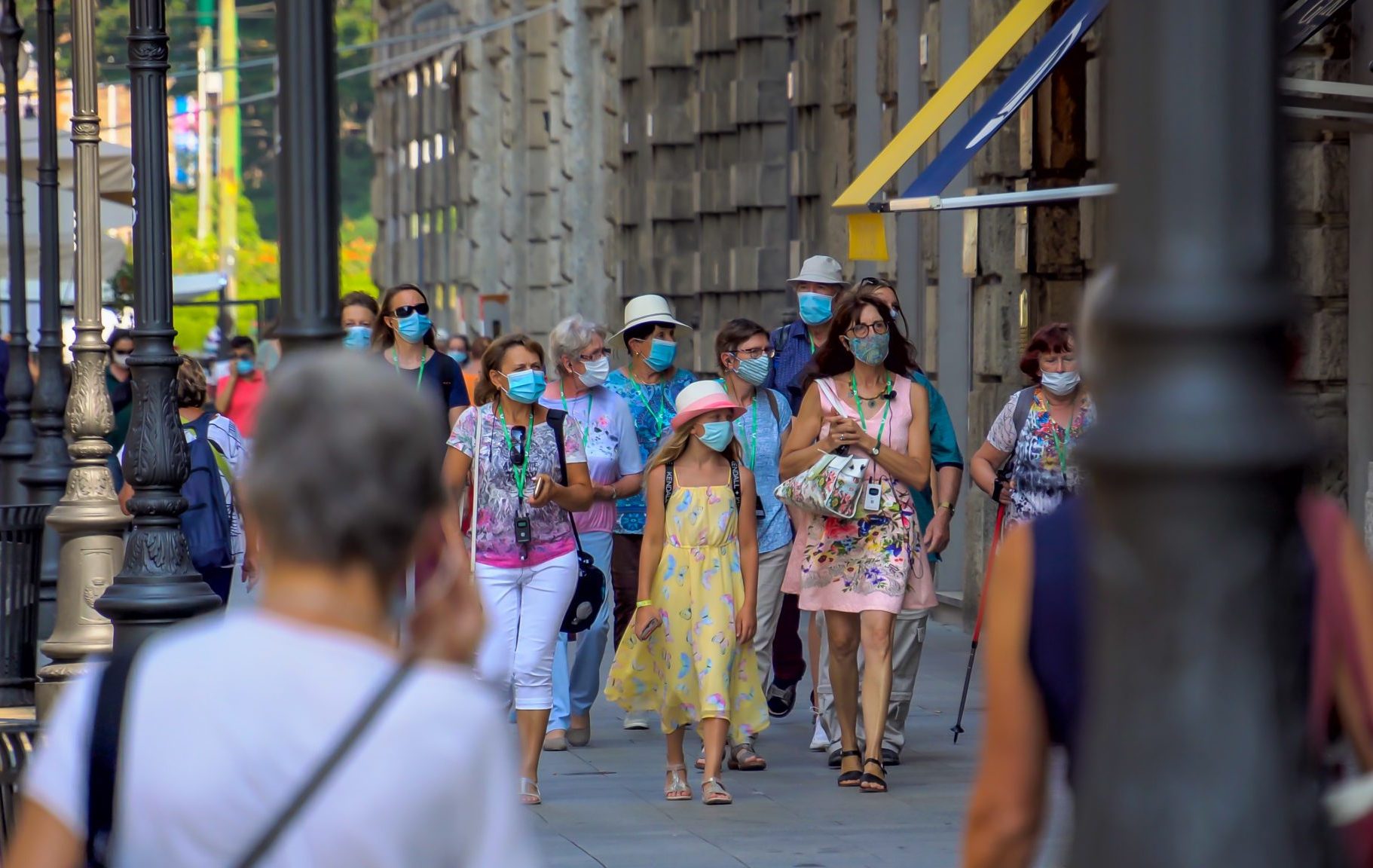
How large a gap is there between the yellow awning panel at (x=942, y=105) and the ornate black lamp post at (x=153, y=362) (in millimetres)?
4800

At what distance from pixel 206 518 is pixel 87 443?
2193 millimetres

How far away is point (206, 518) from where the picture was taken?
31.9 ft

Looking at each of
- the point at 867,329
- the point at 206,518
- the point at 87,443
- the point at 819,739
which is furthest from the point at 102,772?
the point at 87,443

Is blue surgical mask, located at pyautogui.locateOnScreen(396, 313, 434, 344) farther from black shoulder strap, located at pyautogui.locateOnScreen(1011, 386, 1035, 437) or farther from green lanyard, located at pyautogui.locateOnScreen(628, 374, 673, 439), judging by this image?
black shoulder strap, located at pyautogui.locateOnScreen(1011, 386, 1035, 437)

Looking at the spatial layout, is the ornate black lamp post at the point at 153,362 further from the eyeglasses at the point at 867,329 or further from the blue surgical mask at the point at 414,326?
the eyeglasses at the point at 867,329

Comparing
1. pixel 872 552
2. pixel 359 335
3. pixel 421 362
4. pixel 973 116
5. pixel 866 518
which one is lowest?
pixel 872 552

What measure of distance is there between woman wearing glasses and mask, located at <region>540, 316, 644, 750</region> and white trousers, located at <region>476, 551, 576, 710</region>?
1329mm

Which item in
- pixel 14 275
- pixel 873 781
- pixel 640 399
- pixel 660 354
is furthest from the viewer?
pixel 14 275

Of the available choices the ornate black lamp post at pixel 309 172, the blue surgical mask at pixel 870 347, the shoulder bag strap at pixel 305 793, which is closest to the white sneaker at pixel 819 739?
the blue surgical mask at pixel 870 347

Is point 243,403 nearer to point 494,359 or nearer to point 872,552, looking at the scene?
point 494,359

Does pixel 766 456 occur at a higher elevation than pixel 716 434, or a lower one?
lower

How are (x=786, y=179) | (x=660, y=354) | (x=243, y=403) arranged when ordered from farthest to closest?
(x=243, y=403) < (x=786, y=179) < (x=660, y=354)

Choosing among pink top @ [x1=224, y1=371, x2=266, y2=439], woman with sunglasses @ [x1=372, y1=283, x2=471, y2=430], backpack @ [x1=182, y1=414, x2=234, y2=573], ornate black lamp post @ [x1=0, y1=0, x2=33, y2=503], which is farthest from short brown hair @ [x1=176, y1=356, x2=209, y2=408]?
pink top @ [x1=224, y1=371, x2=266, y2=439]

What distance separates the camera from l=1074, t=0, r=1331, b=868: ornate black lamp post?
2148 millimetres
